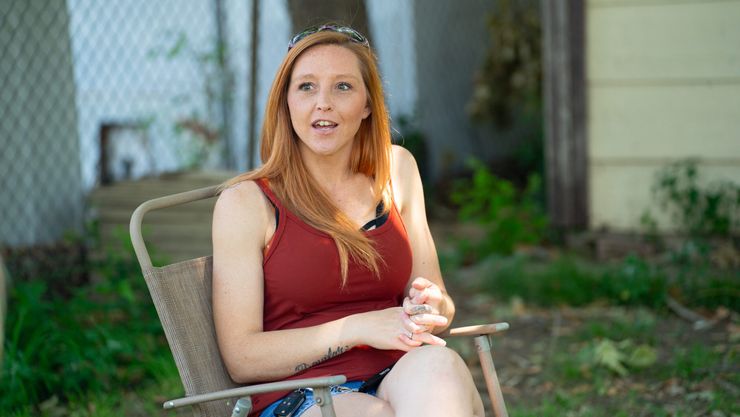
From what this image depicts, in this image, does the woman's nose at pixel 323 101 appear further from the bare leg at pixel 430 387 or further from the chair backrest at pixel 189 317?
the bare leg at pixel 430 387

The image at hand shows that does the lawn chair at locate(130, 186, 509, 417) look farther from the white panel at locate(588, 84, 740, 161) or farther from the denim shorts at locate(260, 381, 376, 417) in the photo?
the white panel at locate(588, 84, 740, 161)

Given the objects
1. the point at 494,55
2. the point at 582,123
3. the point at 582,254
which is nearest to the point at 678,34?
the point at 582,123

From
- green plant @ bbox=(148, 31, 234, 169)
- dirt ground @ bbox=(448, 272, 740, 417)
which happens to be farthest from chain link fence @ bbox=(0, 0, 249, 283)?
dirt ground @ bbox=(448, 272, 740, 417)

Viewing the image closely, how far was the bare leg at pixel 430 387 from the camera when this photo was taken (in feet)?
6.85

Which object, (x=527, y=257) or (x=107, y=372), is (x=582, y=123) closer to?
(x=527, y=257)

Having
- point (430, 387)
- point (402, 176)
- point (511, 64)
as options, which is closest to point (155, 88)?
point (511, 64)

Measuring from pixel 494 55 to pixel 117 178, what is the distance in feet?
12.1

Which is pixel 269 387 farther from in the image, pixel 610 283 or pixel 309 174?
pixel 610 283

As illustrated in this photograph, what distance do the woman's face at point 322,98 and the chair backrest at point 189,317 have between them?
16.6 inches

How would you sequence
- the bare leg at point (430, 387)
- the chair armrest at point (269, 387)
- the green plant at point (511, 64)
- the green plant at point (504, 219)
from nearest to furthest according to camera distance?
1. the chair armrest at point (269, 387)
2. the bare leg at point (430, 387)
3. the green plant at point (504, 219)
4. the green plant at point (511, 64)

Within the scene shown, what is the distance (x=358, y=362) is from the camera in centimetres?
234

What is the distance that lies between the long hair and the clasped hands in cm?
19

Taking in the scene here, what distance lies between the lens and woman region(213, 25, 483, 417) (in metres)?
2.23

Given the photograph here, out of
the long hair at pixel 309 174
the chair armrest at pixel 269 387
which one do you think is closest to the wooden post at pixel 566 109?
the long hair at pixel 309 174
